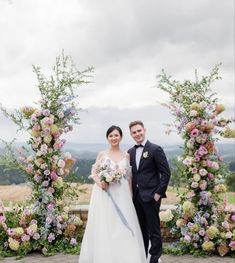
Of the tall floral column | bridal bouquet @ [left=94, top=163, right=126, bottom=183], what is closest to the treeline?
the tall floral column

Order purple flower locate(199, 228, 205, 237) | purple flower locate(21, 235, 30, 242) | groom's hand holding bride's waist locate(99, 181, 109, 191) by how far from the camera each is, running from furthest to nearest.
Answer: purple flower locate(21, 235, 30, 242) < purple flower locate(199, 228, 205, 237) < groom's hand holding bride's waist locate(99, 181, 109, 191)

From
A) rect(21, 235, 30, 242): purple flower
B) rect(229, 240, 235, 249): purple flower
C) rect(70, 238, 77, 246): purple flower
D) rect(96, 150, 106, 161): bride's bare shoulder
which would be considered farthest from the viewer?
rect(70, 238, 77, 246): purple flower

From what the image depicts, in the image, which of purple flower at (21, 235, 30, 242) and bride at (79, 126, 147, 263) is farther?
purple flower at (21, 235, 30, 242)

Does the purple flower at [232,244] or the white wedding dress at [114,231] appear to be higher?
the white wedding dress at [114,231]

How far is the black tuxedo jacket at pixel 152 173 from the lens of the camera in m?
6.86

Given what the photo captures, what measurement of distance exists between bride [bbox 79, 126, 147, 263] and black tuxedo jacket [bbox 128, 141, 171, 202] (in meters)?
0.23

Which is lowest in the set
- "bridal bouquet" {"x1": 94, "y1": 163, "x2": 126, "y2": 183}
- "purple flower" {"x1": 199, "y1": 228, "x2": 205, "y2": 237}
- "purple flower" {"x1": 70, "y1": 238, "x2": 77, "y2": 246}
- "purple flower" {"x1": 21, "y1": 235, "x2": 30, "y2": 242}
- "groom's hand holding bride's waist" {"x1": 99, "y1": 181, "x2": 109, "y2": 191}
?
"purple flower" {"x1": 70, "y1": 238, "x2": 77, "y2": 246}

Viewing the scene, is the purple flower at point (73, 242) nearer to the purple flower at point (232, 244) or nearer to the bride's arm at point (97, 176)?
the bride's arm at point (97, 176)

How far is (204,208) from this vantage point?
28.6 feet

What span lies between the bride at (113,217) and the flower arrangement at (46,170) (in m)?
1.86

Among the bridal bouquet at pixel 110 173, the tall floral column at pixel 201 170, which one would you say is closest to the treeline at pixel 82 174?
the tall floral column at pixel 201 170

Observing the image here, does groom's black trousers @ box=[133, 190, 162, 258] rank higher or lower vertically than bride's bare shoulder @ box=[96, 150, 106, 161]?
lower

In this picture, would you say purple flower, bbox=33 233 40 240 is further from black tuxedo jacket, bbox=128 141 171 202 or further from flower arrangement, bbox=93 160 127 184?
black tuxedo jacket, bbox=128 141 171 202

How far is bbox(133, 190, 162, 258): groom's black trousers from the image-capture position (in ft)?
22.8
